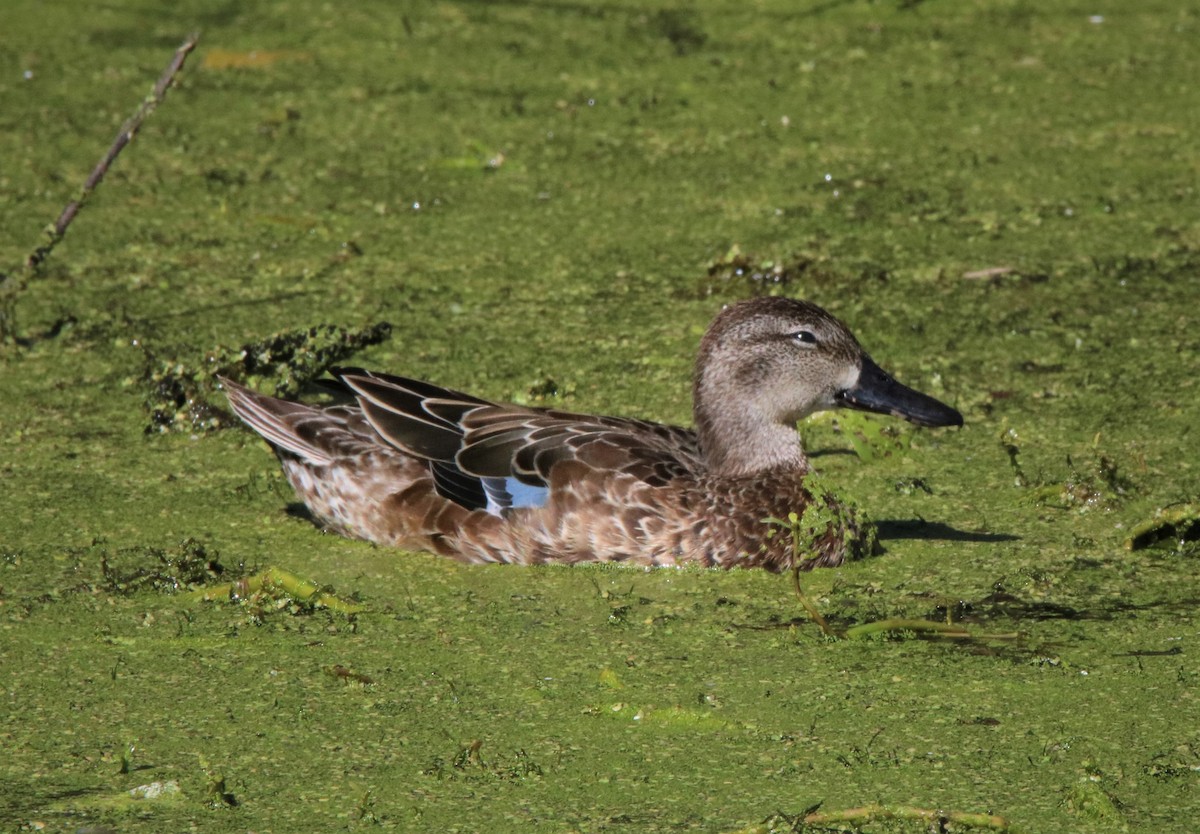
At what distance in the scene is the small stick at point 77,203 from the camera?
4.98 meters

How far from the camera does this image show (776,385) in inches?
176

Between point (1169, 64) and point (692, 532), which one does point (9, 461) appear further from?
point (1169, 64)

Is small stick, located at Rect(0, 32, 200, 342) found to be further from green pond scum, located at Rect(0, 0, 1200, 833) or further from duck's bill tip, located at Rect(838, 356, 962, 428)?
duck's bill tip, located at Rect(838, 356, 962, 428)

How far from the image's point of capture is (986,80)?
290 inches

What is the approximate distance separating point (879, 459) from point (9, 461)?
230 centimetres

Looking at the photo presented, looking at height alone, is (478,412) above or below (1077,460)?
above

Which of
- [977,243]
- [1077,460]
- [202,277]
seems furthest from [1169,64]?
[202,277]

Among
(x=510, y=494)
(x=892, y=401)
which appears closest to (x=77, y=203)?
(x=510, y=494)

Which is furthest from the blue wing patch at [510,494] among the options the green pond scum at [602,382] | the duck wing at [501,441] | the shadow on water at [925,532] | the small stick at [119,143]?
the small stick at [119,143]

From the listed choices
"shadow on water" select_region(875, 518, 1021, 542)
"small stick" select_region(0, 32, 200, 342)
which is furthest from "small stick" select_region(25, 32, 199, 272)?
"shadow on water" select_region(875, 518, 1021, 542)

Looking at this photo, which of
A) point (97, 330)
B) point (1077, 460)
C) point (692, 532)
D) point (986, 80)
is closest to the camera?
point (692, 532)

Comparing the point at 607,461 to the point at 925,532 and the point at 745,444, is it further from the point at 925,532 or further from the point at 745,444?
the point at 925,532

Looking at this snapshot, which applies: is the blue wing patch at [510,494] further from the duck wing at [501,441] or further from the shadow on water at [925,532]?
the shadow on water at [925,532]

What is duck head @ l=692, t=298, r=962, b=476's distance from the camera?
4.46 metres
